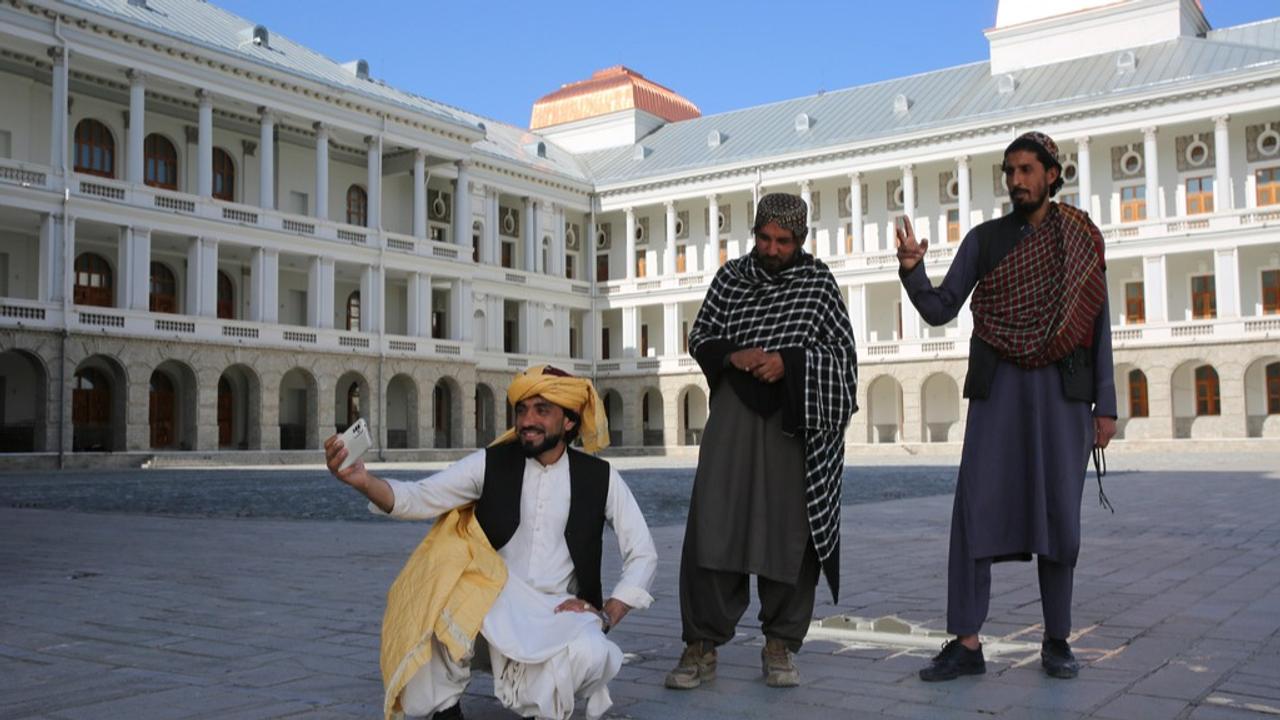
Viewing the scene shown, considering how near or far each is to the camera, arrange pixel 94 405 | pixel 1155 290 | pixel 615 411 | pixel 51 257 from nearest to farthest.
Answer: pixel 51 257
pixel 94 405
pixel 1155 290
pixel 615 411

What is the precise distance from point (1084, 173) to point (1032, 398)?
139 feet

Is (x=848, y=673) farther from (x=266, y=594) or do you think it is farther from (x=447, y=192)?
(x=447, y=192)

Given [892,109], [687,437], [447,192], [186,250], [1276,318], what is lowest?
[687,437]

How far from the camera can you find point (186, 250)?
3788 centimetres

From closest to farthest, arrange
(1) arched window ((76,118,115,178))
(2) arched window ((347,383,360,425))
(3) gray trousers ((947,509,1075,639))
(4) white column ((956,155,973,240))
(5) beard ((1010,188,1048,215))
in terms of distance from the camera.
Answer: (3) gray trousers ((947,509,1075,639))
(5) beard ((1010,188,1048,215))
(1) arched window ((76,118,115,178))
(2) arched window ((347,383,360,425))
(4) white column ((956,155,973,240))

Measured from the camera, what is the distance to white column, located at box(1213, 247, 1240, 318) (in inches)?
1601

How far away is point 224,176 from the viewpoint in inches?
1556

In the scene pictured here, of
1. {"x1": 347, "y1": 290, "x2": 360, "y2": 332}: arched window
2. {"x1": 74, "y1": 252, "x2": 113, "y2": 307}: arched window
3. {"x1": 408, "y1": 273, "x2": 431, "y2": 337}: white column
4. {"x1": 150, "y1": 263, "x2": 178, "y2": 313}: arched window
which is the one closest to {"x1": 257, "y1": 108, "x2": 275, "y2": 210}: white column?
{"x1": 150, "y1": 263, "x2": 178, "y2": 313}: arched window

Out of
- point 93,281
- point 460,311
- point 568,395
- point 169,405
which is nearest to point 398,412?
point 460,311

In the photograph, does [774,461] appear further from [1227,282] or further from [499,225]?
[499,225]

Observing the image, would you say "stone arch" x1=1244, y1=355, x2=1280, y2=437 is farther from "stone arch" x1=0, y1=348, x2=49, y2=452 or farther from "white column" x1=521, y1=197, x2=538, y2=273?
"stone arch" x1=0, y1=348, x2=49, y2=452

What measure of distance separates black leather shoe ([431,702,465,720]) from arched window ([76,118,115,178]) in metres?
35.4

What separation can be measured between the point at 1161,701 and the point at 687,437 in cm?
5037

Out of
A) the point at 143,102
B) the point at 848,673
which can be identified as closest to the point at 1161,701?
the point at 848,673
